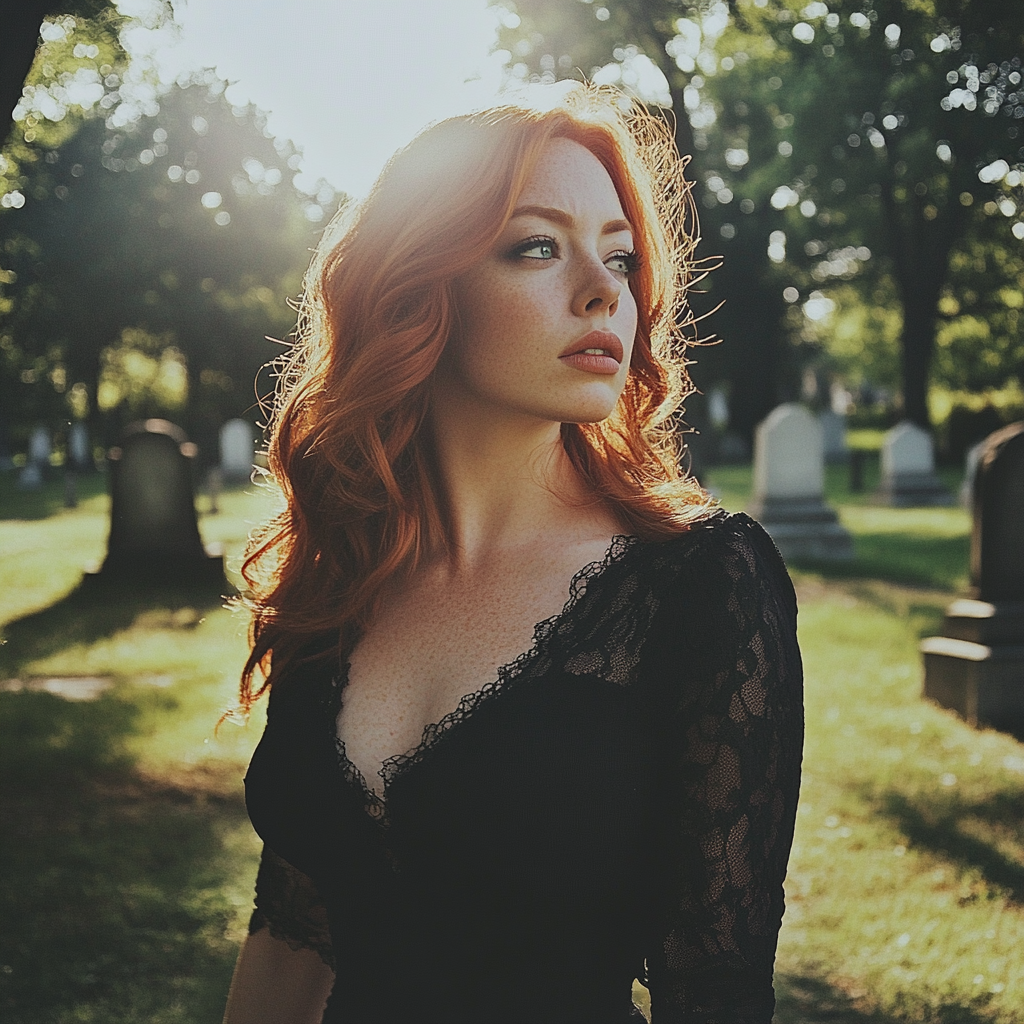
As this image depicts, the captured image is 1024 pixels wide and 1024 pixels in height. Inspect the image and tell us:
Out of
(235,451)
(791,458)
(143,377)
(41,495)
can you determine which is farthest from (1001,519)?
(143,377)

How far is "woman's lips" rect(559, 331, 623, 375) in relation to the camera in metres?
1.53

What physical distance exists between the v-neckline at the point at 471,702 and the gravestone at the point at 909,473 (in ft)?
63.0

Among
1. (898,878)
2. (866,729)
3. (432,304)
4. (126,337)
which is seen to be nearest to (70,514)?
(866,729)

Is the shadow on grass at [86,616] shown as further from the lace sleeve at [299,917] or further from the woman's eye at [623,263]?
the woman's eye at [623,263]

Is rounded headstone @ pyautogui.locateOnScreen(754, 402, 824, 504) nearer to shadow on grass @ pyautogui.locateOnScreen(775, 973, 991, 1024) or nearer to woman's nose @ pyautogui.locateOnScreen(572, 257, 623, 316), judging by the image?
shadow on grass @ pyautogui.locateOnScreen(775, 973, 991, 1024)

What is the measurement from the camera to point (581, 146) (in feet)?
5.29

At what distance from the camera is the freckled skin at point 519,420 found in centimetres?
152

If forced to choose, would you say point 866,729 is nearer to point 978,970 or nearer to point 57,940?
point 978,970

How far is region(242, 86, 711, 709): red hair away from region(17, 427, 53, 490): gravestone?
25.7 metres

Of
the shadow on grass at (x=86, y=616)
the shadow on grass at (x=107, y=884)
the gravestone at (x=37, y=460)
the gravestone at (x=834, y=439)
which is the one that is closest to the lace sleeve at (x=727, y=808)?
the shadow on grass at (x=107, y=884)

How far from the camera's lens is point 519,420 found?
166cm

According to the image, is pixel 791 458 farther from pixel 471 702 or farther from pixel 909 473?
pixel 471 702

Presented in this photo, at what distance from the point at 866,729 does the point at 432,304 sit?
582 centimetres

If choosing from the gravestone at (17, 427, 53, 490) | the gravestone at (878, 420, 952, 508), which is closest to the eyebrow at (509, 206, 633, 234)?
the gravestone at (878, 420, 952, 508)
